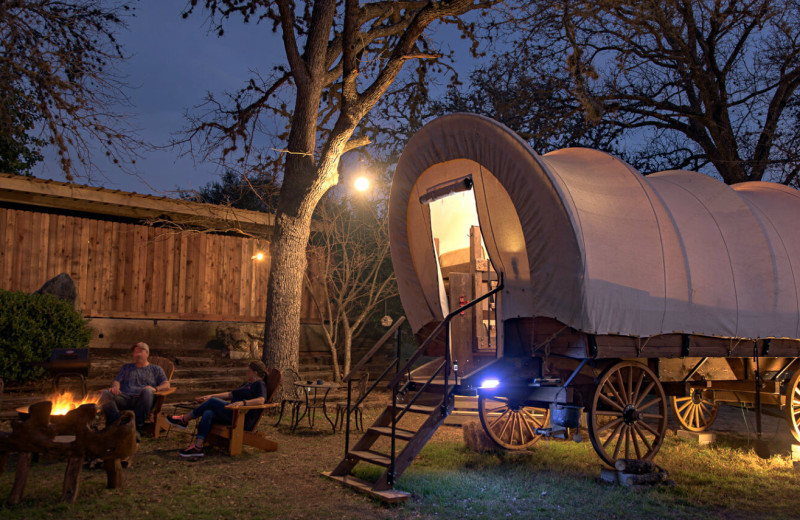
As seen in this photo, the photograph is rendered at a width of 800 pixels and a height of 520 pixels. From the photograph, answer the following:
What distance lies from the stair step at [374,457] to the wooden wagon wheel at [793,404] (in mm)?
5388

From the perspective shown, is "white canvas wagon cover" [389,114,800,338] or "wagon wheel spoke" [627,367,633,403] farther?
"wagon wheel spoke" [627,367,633,403]

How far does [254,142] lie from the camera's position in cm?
1215

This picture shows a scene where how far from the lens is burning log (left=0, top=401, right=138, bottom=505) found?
4.79m

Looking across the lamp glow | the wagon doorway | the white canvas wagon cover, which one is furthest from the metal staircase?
the lamp glow

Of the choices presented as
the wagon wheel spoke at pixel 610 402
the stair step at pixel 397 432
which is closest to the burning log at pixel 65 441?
the stair step at pixel 397 432

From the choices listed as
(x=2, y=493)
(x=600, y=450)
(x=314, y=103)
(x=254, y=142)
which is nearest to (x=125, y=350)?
(x=254, y=142)

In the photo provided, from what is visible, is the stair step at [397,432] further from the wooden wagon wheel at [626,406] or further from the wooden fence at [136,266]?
the wooden fence at [136,266]

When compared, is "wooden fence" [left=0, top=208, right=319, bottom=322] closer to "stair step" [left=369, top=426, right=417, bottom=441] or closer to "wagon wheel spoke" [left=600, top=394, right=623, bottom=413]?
"stair step" [left=369, top=426, right=417, bottom=441]

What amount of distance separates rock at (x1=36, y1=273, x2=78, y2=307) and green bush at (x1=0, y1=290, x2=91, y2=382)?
678 millimetres

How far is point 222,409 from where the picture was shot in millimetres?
6902

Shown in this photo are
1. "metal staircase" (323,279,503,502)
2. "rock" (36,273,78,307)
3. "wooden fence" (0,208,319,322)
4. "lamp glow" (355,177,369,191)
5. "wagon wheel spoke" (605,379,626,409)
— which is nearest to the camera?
"metal staircase" (323,279,503,502)

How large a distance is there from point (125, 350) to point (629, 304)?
930 cm

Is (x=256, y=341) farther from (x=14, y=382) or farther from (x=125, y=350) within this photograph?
(x=14, y=382)

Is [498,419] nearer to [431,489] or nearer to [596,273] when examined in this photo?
[431,489]
